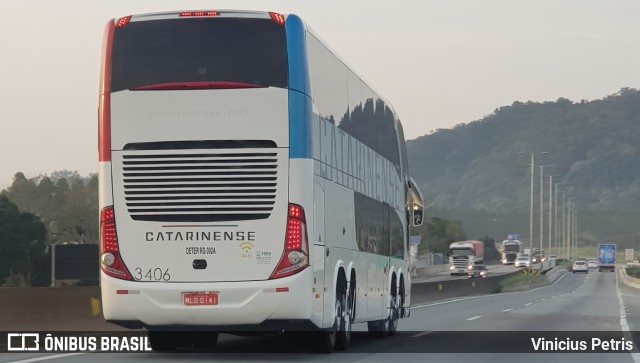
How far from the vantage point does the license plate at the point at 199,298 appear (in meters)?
A: 16.5

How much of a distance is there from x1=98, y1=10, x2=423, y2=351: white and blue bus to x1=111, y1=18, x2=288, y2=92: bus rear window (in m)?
0.01

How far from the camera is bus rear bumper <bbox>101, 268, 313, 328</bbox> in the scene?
1647 centimetres

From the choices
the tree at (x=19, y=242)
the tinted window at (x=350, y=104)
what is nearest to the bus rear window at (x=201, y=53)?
the tinted window at (x=350, y=104)

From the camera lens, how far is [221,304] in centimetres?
1647

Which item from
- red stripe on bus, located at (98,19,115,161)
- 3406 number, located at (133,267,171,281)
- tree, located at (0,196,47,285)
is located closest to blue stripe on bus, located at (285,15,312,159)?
3406 number, located at (133,267,171,281)

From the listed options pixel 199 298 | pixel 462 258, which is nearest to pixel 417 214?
pixel 199 298

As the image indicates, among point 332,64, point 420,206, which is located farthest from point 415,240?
point 332,64

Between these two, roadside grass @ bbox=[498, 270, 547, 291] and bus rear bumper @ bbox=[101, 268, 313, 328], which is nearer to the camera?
bus rear bumper @ bbox=[101, 268, 313, 328]

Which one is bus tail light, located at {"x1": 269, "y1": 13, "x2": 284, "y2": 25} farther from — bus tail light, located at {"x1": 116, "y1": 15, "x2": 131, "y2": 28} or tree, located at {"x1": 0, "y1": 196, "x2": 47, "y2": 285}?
tree, located at {"x1": 0, "y1": 196, "x2": 47, "y2": 285}

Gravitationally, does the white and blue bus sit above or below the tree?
above

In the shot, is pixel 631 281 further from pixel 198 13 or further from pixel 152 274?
pixel 152 274

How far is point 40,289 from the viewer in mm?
21016

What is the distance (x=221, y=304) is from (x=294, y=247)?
1115mm

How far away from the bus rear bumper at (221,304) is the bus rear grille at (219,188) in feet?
2.72
